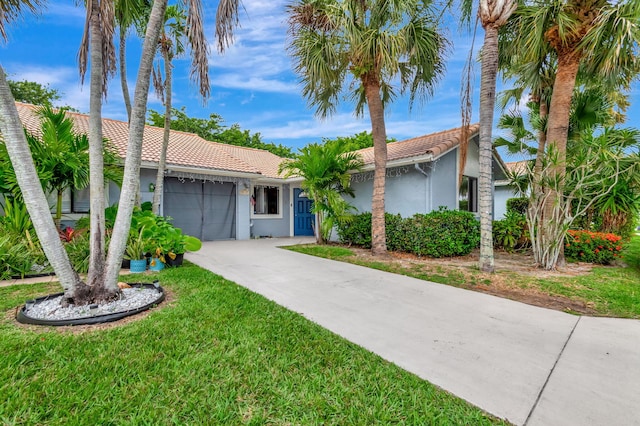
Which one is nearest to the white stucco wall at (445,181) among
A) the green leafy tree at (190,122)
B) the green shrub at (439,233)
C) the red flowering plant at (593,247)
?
the green shrub at (439,233)

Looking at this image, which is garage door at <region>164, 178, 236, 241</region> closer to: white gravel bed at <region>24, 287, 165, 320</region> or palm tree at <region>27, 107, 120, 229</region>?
palm tree at <region>27, 107, 120, 229</region>

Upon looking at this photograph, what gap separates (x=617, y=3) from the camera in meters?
6.30

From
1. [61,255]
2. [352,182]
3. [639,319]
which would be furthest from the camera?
[352,182]

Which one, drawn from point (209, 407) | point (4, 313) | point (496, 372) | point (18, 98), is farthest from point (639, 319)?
point (18, 98)

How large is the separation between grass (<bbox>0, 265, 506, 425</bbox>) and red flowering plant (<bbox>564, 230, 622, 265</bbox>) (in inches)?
331

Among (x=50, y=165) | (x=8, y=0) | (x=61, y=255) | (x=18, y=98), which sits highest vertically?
(x=18, y=98)

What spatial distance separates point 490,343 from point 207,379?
294 cm

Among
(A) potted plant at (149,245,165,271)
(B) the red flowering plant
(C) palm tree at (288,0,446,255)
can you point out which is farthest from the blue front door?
A: (B) the red flowering plant

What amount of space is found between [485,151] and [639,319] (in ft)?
12.2

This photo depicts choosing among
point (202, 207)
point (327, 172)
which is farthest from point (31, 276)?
point (327, 172)

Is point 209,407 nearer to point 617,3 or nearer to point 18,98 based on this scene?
point 617,3

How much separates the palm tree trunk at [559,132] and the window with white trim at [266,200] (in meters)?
10.1

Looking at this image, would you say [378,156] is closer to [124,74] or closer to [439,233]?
[439,233]

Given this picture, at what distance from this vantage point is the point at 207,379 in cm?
244
